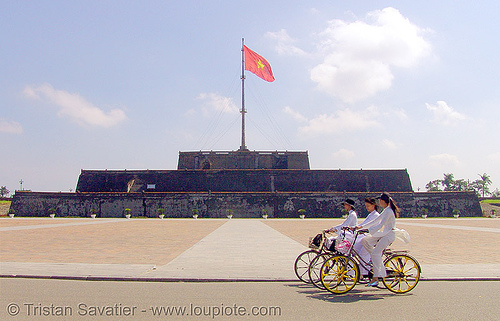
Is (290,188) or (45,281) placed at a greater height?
(290,188)

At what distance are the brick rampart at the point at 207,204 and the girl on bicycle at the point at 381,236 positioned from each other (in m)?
28.5

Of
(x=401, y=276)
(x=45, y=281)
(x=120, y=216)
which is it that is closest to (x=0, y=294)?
(x=45, y=281)

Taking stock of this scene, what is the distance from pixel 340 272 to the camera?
17.1 ft

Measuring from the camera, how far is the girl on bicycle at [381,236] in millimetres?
5188

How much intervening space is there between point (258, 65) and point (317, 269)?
119 ft

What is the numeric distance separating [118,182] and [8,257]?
106 ft

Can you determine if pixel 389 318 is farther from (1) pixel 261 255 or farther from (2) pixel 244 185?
(2) pixel 244 185

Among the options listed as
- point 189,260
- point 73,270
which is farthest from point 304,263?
point 73,270

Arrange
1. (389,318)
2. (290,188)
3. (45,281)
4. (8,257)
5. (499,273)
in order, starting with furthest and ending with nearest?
(290,188) < (8,257) < (499,273) < (45,281) < (389,318)

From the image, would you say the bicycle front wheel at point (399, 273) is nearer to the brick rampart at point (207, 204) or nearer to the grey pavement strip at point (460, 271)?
the grey pavement strip at point (460, 271)

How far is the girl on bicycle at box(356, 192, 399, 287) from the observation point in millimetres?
5188

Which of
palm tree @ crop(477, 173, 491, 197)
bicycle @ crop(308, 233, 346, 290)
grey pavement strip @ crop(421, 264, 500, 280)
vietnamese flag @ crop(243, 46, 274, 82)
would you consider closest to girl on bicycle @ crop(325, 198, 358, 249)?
bicycle @ crop(308, 233, 346, 290)

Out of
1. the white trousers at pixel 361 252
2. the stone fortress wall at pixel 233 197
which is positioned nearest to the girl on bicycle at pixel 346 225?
the white trousers at pixel 361 252

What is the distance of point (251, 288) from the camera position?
5.57 m
